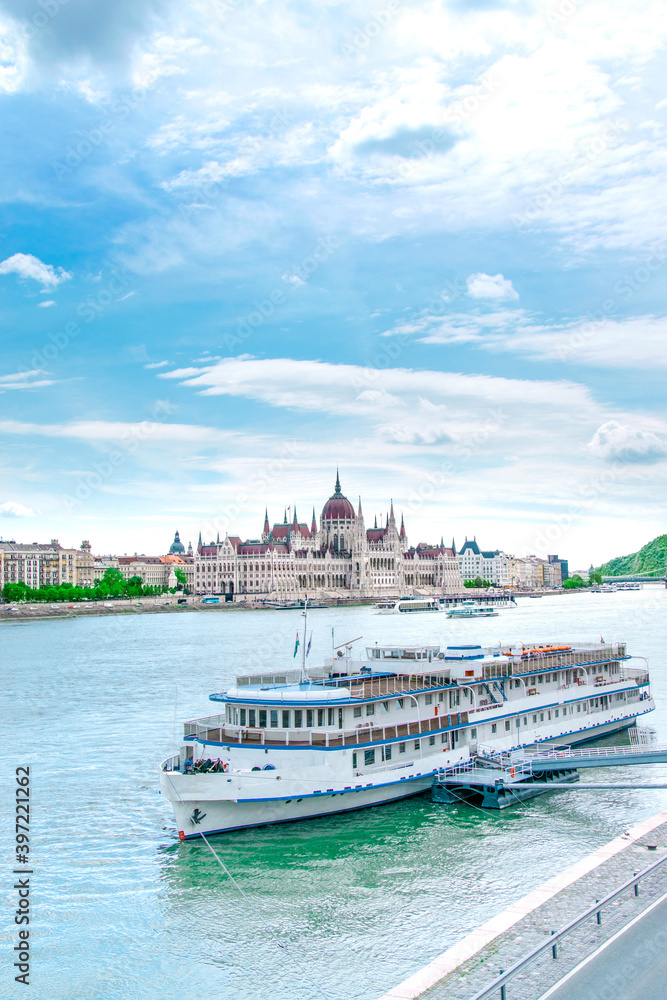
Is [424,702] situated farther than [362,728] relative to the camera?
Yes

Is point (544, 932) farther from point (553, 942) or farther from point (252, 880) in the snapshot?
point (252, 880)

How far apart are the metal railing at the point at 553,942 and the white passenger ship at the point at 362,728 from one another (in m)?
12.0

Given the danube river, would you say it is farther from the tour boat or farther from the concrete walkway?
the tour boat

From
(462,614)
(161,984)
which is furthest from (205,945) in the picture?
(462,614)

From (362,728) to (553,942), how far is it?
48.7ft

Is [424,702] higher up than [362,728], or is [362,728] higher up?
[424,702]

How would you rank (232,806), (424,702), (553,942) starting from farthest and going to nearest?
(424,702) → (232,806) → (553,942)

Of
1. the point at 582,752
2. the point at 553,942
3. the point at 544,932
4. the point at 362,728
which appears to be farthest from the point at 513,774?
the point at 553,942

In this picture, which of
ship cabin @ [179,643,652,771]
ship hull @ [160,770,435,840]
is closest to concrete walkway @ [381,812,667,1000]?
ship hull @ [160,770,435,840]

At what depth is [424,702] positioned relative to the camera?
33844mm

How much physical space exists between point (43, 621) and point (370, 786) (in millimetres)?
142869

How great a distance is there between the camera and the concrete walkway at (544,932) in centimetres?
1516

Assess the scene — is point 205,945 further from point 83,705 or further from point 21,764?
point 83,705

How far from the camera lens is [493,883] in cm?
2381
